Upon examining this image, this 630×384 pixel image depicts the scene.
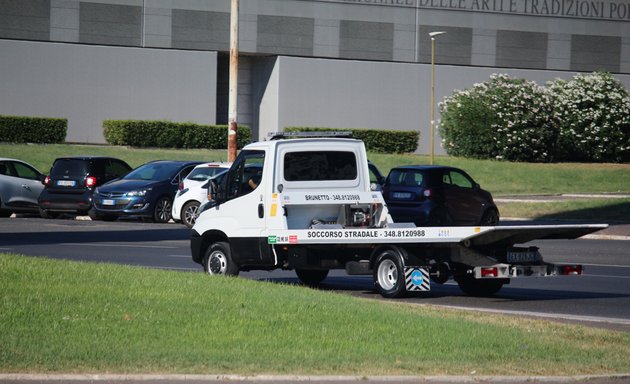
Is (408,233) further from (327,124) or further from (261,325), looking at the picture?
(327,124)

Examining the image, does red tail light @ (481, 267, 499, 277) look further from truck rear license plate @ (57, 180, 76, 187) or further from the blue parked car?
truck rear license plate @ (57, 180, 76, 187)

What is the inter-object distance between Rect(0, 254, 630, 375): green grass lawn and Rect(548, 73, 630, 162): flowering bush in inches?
1640

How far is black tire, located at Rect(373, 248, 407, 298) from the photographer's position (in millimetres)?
15383

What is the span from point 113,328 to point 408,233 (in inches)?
210

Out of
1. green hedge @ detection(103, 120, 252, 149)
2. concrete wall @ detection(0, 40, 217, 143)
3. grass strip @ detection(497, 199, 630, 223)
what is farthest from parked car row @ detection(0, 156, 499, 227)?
concrete wall @ detection(0, 40, 217, 143)

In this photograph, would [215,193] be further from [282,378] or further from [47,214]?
[47,214]

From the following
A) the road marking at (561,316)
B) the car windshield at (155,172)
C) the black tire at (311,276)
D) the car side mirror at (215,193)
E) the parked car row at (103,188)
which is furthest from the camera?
the car windshield at (155,172)

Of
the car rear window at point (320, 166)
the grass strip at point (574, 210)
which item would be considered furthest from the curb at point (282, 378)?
the grass strip at point (574, 210)

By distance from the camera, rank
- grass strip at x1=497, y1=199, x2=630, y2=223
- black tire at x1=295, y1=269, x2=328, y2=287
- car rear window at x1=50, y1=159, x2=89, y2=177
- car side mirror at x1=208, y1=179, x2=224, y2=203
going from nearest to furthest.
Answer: car side mirror at x1=208, y1=179, x2=224, y2=203 < black tire at x1=295, y1=269, x2=328, y2=287 < car rear window at x1=50, y1=159, x2=89, y2=177 < grass strip at x1=497, y1=199, x2=630, y2=223

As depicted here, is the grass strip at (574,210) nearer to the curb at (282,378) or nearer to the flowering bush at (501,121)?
the flowering bush at (501,121)

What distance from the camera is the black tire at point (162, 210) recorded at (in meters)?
30.4

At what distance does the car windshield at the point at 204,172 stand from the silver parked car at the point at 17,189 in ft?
16.1

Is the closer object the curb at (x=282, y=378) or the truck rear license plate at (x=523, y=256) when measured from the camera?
the curb at (x=282, y=378)

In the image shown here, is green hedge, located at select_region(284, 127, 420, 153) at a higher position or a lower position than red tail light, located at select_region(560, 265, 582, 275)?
higher
